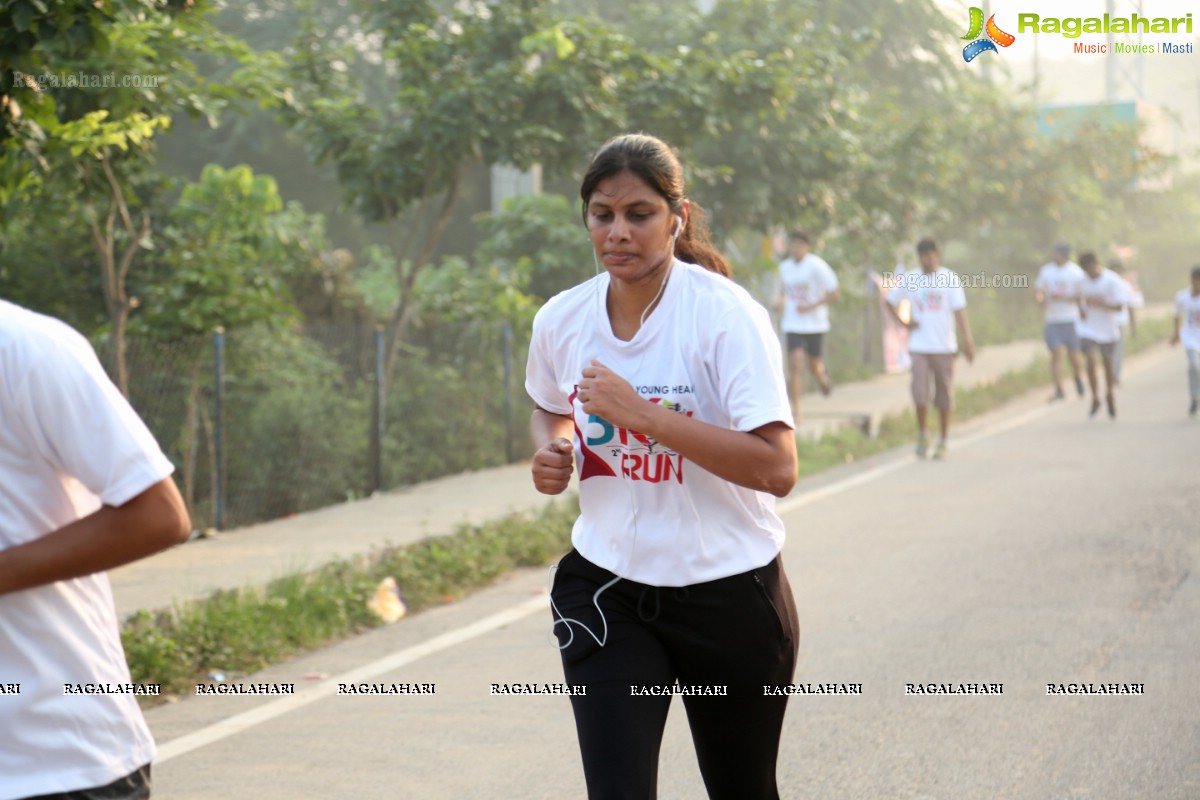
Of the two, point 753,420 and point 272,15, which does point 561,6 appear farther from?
point 753,420

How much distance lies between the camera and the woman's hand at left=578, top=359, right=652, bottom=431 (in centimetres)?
317

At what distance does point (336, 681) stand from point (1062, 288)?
1356 centimetres

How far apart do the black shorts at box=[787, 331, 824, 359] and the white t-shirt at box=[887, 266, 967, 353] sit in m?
2.75

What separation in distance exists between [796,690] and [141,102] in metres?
4.97

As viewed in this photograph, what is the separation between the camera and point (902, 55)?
27344mm

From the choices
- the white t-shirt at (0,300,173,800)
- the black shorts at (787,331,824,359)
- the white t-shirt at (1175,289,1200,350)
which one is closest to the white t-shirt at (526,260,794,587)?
the white t-shirt at (0,300,173,800)

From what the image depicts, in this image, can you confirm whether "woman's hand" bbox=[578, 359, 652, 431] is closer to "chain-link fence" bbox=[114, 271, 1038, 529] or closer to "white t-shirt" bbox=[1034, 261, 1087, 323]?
"chain-link fence" bbox=[114, 271, 1038, 529]

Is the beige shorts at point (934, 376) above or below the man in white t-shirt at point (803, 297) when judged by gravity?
below

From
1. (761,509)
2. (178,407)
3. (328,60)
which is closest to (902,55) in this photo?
(328,60)

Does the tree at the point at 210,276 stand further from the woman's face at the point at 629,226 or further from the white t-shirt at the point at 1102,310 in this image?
the white t-shirt at the point at 1102,310

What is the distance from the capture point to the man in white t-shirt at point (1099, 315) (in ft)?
56.0

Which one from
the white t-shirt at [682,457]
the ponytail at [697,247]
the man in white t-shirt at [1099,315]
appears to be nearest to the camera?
the white t-shirt at [682,457]

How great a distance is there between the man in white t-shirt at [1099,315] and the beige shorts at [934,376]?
375 cm

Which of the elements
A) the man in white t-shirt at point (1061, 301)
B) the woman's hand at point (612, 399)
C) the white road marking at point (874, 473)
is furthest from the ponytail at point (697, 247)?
the man in white t-shirt at point (1061, 301)
